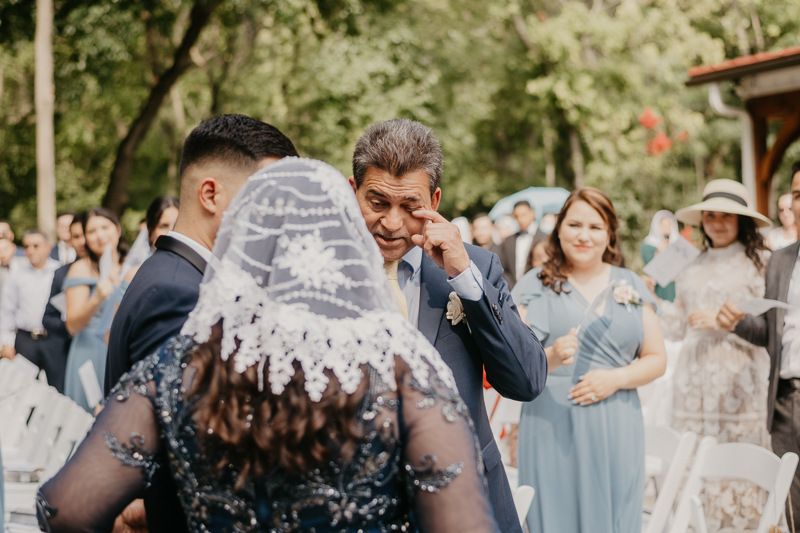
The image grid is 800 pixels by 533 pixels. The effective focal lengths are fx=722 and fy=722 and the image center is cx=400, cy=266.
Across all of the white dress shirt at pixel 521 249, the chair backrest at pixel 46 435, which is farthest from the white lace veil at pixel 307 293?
the white dress shirt at pixel 521 249

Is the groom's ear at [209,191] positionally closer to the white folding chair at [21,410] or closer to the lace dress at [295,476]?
the lace dress at [295,476]

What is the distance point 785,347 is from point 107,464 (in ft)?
12.2

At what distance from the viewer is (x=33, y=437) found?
16.4ft

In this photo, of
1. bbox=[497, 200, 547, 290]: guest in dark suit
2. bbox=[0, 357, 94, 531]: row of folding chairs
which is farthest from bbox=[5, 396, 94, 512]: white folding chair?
bbox=[497, 200, 547, 290]: guest in dark suit

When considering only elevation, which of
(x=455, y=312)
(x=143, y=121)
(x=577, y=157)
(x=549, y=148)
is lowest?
(x=455, y=312)

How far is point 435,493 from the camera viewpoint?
1377 mm

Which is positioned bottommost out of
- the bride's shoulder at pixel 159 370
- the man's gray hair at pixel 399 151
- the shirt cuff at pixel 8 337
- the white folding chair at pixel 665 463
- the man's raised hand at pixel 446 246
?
the white folding chair at pixel 665 463

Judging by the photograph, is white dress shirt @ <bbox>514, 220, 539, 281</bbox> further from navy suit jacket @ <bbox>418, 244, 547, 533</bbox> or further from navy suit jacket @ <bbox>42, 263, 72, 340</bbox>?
navy suit jacket @ <bbox>418, 244, 547, 533</bbox>

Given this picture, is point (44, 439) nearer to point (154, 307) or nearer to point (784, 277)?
point (154, 307)

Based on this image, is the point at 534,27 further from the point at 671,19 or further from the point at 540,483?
the point at 540,483

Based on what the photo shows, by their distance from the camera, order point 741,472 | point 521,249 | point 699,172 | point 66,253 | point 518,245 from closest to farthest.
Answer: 1. point 741,472
2. point 521,249
3. point 518,245
4. point 66,253
5. point 699,172

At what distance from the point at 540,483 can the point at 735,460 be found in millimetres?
977

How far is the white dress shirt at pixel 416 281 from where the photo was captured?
6.89 ft

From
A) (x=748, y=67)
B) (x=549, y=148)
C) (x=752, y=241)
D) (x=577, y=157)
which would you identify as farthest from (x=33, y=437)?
(x=549, y=148)
